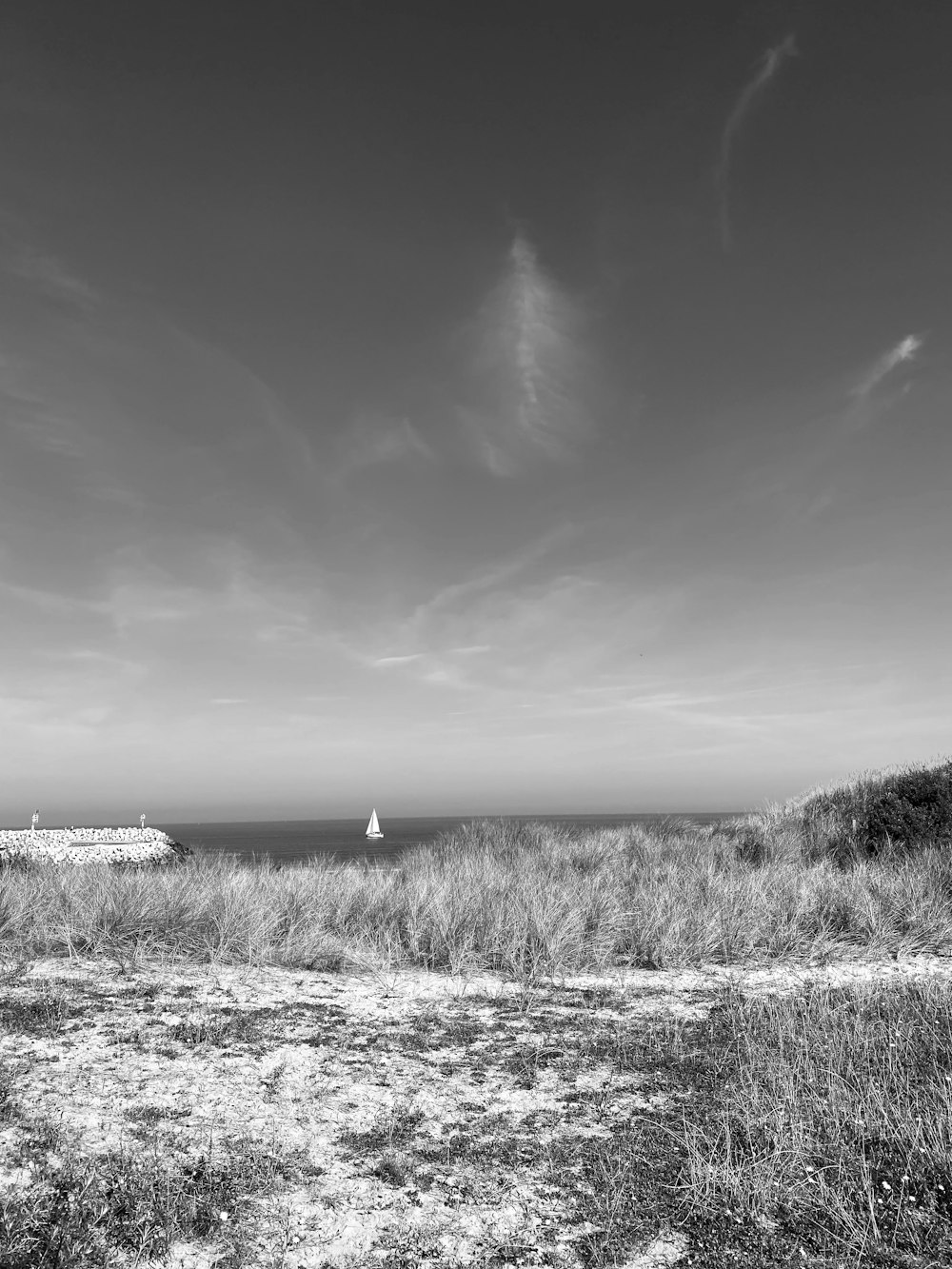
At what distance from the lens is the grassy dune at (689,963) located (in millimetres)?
3367

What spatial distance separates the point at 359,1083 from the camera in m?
5.02

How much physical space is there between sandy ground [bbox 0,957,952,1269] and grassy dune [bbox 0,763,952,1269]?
164mm

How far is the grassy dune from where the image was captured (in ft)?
11.0

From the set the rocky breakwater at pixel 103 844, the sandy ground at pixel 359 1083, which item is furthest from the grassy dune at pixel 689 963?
the rocky breakwater at pixel 103 844

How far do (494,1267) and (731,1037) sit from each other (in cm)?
328

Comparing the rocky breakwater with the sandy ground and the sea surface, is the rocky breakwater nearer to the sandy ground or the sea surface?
the sea surface

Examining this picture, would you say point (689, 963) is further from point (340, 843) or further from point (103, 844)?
point (340, 843)

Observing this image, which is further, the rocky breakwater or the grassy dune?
the rocky breakwater

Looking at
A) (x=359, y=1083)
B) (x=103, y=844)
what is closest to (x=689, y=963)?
(x=359, y=1083)

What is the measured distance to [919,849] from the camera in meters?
15.3

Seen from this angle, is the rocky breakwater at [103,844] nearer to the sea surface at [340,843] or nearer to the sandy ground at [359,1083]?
the sea surface at [340,843]

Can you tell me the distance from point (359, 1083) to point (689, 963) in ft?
15.2

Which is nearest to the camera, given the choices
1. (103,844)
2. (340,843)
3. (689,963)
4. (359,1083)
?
(359,1083)

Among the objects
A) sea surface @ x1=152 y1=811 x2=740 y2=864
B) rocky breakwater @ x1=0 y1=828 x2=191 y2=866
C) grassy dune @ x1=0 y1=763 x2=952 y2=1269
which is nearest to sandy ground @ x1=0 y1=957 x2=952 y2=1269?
grassy dune @ x1=0 y1=763 x2=952 y2=1269
